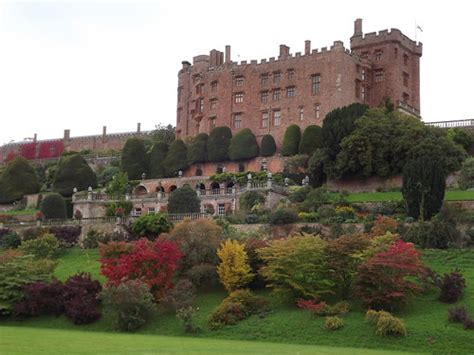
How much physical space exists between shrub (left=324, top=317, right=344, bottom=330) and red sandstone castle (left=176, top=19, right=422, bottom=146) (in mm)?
38074

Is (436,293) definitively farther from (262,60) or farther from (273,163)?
(262,60)

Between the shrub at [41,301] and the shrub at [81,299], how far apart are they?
0.46 m

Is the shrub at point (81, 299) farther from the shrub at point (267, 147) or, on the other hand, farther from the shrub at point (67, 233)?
the shrub at point (267, 147)

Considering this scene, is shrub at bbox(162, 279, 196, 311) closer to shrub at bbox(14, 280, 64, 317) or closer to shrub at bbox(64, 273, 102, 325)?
shrub at bbox(64, 273, 102, 325)

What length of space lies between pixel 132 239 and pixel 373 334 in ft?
77.0

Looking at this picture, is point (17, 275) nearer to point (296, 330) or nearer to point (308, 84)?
point (296, 330)

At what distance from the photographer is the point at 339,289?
40375 mm

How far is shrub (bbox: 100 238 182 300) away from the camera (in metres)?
42.6

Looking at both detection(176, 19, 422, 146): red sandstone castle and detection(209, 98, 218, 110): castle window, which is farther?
detection(209, 98, 218, 110): castle window

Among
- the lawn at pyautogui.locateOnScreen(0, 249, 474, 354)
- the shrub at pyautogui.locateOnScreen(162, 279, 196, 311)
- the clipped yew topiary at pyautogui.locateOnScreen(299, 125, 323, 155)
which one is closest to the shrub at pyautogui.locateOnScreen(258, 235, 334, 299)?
the lawn at pyautogui.locateOnScreen(0, 249, 474, 354)

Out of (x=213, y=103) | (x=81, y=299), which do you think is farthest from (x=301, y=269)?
(x=213, y=103)

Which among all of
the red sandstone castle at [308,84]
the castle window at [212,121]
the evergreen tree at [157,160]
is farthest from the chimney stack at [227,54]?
the evergreen tree at [157,160]

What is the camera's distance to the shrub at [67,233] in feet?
190

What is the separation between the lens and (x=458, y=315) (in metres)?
34.4
